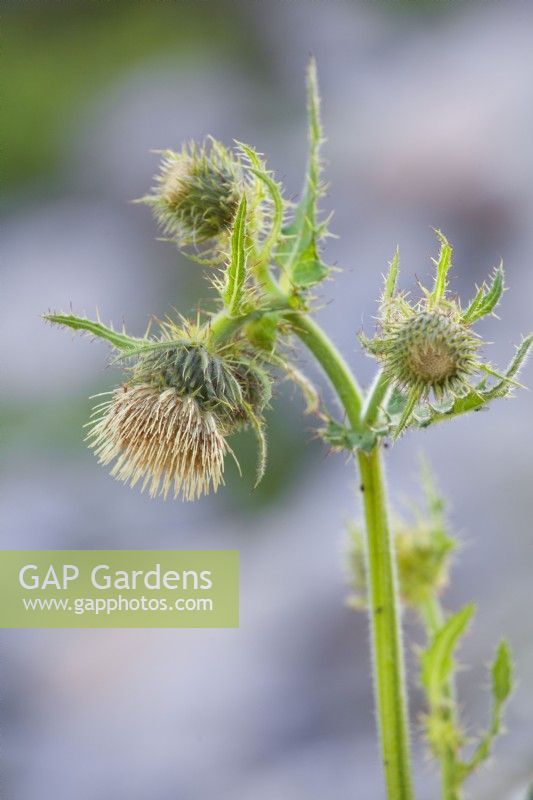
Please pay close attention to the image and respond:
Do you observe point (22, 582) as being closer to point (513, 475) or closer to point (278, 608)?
point (278, 608)

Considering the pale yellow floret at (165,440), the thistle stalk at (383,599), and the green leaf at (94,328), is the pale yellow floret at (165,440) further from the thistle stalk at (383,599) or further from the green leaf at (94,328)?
the thistle stalk at (383,599)

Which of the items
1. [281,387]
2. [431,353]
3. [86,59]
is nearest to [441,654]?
[431,353]

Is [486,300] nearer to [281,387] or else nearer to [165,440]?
[165,440]

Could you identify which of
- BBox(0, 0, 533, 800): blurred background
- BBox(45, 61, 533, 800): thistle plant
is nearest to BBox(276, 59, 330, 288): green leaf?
BBox(45, 61, 533, 800): thistle plant

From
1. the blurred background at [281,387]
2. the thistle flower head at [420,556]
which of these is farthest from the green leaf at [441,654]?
the blurred background at [281,387]

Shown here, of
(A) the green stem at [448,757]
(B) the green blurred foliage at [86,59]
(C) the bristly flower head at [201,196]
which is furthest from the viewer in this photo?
(B) the green blurred foliage at [86,59]

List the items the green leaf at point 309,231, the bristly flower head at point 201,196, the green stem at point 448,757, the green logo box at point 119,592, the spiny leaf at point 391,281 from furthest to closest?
the green logo box at point 119,592 < the green stem at point 448,757 < the bristly flower head at point 201,196 < the green leaf at point 309,231 < the spiny leaf at point 391,281

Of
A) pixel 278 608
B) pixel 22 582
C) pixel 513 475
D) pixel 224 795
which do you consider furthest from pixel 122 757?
pixel 513 475

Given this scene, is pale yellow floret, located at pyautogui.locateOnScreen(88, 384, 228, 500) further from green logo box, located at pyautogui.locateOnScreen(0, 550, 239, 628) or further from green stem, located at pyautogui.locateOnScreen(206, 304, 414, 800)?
green logo box, located at pyautogui.locateOnScreen(0, 550, 239, 628)
